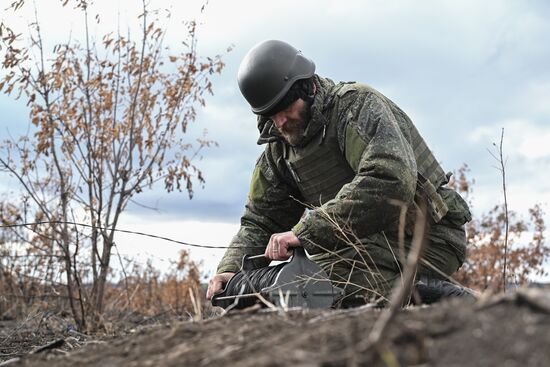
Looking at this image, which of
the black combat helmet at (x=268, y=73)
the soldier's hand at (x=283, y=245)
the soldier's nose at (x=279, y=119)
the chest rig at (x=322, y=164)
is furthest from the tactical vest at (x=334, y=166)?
the soldier's hand at (x=283, y=245)

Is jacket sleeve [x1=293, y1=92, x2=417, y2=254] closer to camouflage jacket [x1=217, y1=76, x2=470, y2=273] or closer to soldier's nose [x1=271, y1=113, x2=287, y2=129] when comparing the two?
camouflage jacket [x1=217, y1=76, x2=470, y2=273]

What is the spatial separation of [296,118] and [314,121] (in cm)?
14

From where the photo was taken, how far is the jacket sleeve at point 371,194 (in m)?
4.06

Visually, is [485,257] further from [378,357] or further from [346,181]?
[378,357]

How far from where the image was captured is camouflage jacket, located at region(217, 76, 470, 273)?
160 inches

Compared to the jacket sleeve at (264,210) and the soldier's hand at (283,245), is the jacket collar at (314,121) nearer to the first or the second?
the jacket sleeve at (264,210)

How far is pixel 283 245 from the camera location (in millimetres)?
4016

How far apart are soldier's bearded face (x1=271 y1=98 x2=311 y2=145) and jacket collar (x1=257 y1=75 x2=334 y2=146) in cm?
6

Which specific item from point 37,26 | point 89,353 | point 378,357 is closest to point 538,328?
point 378,357

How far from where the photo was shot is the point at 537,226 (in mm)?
10078

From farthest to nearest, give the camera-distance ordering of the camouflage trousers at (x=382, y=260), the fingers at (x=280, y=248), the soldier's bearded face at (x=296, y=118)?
the soldier's bearded face at (x=296, y=118) → the camouflage trousers at (x=382, y=260) → the fingers at (x=280, y=248)

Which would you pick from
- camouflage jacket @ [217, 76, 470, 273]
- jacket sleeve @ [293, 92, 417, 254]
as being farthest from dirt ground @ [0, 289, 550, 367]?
jacket sleeve @ [293, 92, 417, 254]

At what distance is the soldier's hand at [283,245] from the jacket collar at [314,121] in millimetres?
734

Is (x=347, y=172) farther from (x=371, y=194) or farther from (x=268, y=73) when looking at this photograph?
→ (x=268, y=73)
